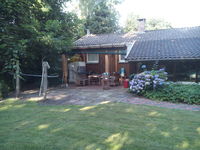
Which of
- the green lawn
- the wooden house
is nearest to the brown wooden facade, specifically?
the wooden house

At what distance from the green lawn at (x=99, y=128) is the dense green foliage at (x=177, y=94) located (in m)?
1.26

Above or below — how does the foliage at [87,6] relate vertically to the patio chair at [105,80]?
above

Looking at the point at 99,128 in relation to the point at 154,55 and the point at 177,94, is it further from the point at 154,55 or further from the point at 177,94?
the point at 154,55

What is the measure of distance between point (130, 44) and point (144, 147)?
318 inches

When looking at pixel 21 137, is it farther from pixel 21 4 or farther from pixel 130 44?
pixel 130 44

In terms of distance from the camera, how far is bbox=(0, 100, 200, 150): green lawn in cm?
268

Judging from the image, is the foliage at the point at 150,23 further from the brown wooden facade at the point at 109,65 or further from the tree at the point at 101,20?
the brown wooden facade at the point at 109,65

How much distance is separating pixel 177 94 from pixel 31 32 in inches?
262

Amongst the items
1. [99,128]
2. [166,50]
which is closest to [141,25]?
[166,50]

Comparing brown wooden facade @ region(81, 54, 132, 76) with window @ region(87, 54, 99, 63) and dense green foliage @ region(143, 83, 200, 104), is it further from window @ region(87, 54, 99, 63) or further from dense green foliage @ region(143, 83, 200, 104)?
dense green foliage @ region(143, 83, 200, 104)

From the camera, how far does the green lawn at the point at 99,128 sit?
2.68 m

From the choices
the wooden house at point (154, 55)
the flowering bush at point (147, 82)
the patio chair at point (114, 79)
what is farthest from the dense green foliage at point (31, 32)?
the flowering bush at point (147, 82)

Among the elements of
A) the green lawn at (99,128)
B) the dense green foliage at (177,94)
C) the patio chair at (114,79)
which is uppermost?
the patio chair at (114,79)

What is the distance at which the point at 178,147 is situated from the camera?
8.41 feet
